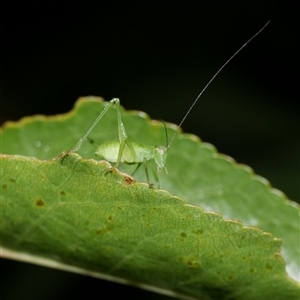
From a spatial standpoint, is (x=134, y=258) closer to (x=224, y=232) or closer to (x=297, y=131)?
(x=224, y=232)

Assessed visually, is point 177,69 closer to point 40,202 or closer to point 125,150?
point 125,150

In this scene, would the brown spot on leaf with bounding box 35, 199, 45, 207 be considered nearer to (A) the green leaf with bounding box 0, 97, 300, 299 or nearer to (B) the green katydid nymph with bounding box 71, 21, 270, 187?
(A) the green leaf with bounding box 0, 97, 300, 299

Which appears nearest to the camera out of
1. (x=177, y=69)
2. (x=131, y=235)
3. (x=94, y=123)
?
(x=131, y=235)

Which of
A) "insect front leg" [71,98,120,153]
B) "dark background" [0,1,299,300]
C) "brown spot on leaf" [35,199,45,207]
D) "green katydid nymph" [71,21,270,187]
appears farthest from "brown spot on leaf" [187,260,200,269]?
"dark background" [0,1,299,300]

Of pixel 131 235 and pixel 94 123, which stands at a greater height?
pixel 94 123

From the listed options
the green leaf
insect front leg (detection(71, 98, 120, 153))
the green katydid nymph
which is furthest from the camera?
the green katydid nymph

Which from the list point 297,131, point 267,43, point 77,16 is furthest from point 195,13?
point 297,131

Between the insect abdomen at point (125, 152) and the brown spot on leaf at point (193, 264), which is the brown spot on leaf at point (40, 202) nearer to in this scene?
the brown spot on leaf at point (193, 264)

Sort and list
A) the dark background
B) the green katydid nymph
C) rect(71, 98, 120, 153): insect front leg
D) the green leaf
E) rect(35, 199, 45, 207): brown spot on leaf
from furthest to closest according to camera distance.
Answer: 1. the dark background
2. the green katydid nymph
3. rect(71, 98, 120, 153): insect front leg
4. rect(35, 199, 45, 207): brown spot on leaf
5. the green leaf

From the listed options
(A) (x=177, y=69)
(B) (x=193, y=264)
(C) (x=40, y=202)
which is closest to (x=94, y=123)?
(C) (x=40, y=202)
